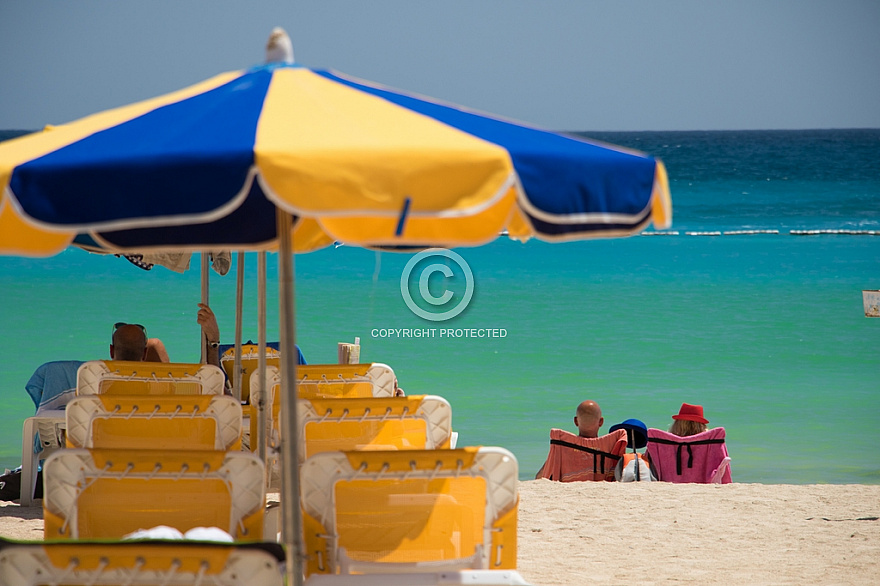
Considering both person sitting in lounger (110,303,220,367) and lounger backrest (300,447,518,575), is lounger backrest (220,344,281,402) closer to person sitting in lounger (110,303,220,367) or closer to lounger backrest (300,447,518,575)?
A: person sitting in lounger (110,303,220,367)

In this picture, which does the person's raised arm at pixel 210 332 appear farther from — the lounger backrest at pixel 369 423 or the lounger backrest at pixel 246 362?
the lounger backrest at pixel 369 423

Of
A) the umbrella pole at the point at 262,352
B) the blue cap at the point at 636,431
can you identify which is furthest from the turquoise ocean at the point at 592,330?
the blue cap at the point at 636,431

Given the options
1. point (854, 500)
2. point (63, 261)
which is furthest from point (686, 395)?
point (63, 261)

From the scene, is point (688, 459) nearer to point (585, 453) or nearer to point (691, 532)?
point (585, 453)

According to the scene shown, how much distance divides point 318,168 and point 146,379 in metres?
3.40

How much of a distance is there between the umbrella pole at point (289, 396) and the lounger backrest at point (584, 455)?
4020 mm

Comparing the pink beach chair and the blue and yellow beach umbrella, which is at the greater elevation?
the blue and yellow beach umbrella

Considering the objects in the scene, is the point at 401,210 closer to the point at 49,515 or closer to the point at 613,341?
the point at 49,515

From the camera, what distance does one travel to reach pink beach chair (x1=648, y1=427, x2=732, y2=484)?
22.6ft

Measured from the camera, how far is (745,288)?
25.1 metres

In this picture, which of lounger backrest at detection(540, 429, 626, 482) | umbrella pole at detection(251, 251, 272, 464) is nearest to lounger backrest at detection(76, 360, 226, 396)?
umbrella pole at detection(251, 251, 272, 464)

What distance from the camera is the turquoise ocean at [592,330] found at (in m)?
10.9

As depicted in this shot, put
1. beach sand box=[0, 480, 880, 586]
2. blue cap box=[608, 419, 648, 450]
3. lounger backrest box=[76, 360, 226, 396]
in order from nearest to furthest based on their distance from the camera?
beach sand box=[0, 480, 880, 586]
lounger backrest box=[76, 360, 226, 396]
blue cap box=[608, 419, 648, 450]

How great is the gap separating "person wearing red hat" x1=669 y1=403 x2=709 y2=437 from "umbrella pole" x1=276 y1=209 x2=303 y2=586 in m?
4.25
